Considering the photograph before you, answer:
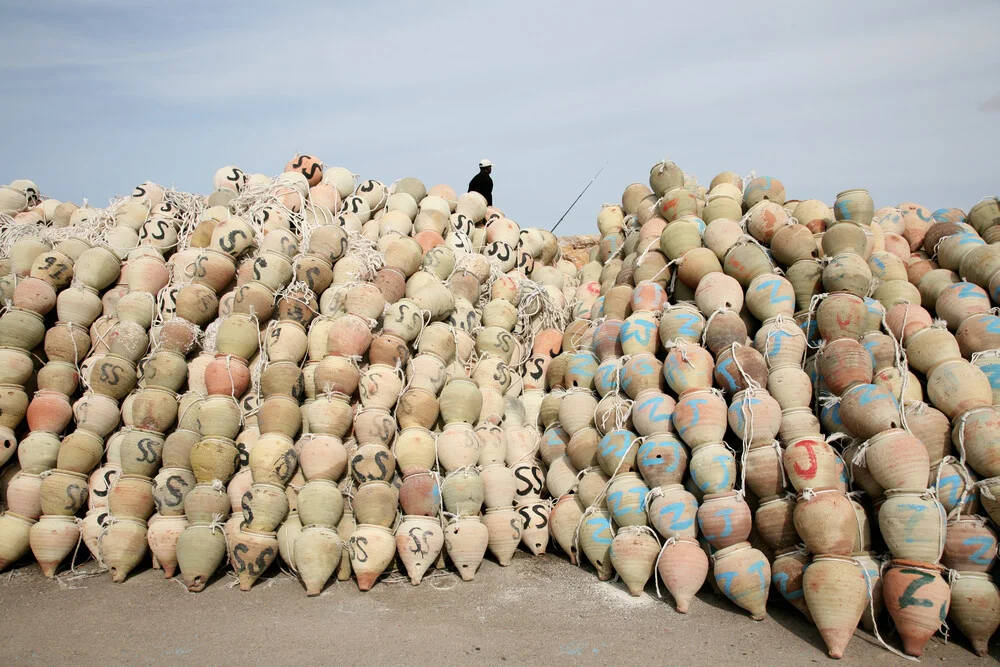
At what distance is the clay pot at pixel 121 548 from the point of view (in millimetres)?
4129

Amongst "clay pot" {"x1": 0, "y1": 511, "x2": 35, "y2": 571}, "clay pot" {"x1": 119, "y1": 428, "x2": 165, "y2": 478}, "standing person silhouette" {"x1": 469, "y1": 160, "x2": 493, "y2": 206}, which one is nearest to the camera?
"clay pot" {"x1": 0, "y1": 511, "x2": 35, "y2": 571}

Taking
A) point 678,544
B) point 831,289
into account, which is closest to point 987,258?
point 831,289

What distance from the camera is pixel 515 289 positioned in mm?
5723

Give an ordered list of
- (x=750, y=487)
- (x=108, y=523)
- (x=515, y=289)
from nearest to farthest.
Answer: (x=750, y=487) → (x=108, y=523) → (x=515, y=289)

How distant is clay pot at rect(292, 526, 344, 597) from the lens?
3.93m

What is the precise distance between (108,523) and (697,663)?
3.32 m

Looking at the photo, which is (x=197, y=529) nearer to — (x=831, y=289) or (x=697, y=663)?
(x=697, y=663)

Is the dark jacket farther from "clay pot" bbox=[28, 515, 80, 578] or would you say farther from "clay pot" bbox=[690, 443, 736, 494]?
"clay pot" bbox=[28, 515, 80, 578]

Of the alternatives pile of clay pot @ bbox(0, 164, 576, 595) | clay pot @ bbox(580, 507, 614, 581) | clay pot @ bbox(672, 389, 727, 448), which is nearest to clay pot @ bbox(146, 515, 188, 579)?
pile of clay pot @ bbox(0, 164, 576, 595)

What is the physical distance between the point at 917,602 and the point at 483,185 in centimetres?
552

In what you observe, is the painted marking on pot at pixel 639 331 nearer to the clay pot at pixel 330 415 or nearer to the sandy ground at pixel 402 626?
the sandy ground at pixel 402 626

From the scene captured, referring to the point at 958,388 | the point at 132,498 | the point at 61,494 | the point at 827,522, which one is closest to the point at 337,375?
the point at 132,498

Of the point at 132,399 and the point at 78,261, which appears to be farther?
the point at 78,261

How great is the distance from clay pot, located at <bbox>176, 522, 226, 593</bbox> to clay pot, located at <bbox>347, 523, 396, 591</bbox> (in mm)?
736
